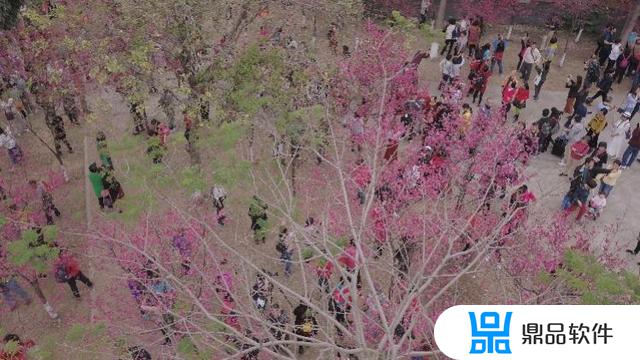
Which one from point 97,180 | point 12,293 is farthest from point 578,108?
point 12,293

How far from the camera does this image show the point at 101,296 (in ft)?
40.0

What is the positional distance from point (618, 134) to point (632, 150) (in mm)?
965

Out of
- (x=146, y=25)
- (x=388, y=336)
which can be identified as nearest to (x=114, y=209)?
(x=146, y=25)

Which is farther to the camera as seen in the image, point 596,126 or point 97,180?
point 596,126

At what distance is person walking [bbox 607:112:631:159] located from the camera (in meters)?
13.8

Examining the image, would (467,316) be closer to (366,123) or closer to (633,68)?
(366,123)

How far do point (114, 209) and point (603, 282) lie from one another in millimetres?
10711

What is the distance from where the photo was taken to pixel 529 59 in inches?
685

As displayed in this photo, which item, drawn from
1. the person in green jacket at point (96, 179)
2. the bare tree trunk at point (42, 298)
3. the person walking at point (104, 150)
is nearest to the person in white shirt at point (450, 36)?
the person walking at point (104, 150)

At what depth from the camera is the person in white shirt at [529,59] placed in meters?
17.3

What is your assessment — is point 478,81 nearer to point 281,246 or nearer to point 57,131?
point 281,246

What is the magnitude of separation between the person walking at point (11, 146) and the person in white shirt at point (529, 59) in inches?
593

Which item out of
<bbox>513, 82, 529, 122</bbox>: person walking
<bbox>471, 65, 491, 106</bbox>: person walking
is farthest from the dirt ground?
<bbox>513, 82, 529, 122</bbox>: person walking

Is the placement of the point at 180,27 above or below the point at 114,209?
above
